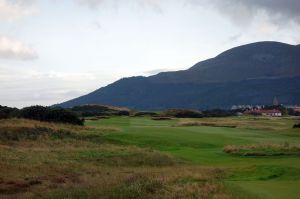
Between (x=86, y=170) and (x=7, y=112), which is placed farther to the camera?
(x=7, y=112)

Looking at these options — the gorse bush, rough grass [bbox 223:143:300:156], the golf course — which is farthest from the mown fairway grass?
the gorse bush

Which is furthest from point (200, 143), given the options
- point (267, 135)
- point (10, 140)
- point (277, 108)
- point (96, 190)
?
point (277, 108)

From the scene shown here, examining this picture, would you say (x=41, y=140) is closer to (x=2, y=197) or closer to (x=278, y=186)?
(x=2, y=197)

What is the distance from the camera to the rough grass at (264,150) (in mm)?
40031

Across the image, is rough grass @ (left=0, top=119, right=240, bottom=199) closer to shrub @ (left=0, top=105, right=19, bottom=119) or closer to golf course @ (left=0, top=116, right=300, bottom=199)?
golf course @ (left=0, top=116, right=300, bottom=199)

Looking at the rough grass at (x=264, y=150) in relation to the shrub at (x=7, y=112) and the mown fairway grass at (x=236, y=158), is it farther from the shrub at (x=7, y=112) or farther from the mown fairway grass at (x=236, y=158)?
the shrub at (x=7, y=112)

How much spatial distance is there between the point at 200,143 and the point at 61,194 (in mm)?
28734

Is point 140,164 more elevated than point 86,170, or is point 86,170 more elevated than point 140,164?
point 86,170

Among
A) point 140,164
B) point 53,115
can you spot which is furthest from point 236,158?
point 53,115

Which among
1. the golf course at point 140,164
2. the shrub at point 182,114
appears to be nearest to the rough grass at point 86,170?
the golf course at point 140,164

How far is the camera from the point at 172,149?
46.1m

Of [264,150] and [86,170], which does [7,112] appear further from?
[86,170]

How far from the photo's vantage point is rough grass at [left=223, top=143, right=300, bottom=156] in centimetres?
4003

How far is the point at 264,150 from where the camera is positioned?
4106 centimetres
